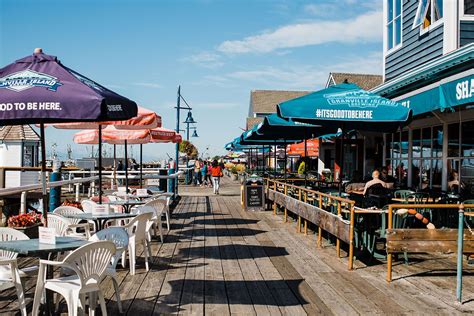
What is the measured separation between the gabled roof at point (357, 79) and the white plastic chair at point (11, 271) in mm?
27428

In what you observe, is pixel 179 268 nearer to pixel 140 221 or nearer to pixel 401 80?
pixel 140 221

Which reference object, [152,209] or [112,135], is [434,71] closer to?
[152,209]

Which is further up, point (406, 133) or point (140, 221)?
point (406, 133)

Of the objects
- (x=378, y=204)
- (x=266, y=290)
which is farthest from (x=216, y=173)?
(x=266, y=290)

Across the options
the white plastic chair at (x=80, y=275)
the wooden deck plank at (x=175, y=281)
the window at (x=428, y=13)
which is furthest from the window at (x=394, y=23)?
the white plastic chair at (x=80, y=275)

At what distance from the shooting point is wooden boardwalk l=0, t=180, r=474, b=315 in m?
5.64

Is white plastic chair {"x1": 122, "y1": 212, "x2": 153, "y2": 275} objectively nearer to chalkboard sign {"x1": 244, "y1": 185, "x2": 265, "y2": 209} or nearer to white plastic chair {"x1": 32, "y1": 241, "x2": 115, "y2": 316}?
white plastic chair {"x1": 32, "y1": 241, "x2": 115, "y2": 316}

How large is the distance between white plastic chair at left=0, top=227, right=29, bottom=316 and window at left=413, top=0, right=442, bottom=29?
35.2 ft

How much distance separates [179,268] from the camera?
766 cm

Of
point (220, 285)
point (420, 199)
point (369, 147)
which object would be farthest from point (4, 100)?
point (369, 147)

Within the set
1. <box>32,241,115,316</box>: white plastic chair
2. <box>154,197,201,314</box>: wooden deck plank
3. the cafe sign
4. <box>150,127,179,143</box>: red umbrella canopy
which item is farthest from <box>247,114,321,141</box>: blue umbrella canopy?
<box>32,241,115,316</box>: white plastic chair

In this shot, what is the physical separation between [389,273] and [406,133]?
8591 millimetres

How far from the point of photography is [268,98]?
5528 centimetres

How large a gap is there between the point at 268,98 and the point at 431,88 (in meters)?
46.2
